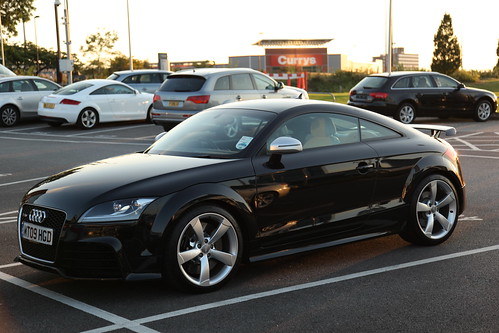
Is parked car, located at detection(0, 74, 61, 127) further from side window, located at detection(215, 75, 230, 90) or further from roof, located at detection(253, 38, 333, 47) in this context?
roof, located at detection(253, 38, 333, 47)

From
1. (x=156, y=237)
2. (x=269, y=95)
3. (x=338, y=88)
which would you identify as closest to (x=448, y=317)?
(x=156, y=237)

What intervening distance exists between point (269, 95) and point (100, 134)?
4.86m

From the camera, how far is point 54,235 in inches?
223

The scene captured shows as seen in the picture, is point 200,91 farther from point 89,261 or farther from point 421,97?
point 89,261

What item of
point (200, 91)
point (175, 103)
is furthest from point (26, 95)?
point (200, 91)

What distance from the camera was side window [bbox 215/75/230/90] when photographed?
20038 mm

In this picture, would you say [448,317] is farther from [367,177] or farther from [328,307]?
[367,177]

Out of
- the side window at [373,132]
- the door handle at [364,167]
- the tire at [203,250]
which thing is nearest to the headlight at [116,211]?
the tire at [203,250]

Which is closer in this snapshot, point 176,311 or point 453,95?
point 176,311

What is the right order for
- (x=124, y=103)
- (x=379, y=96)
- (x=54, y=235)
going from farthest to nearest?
(x=124, y=103), (x=379, y=96), (x=54, y=235)

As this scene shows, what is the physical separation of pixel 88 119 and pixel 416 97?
9.66 m

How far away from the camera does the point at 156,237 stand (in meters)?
5.56

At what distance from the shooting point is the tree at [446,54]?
5991cm

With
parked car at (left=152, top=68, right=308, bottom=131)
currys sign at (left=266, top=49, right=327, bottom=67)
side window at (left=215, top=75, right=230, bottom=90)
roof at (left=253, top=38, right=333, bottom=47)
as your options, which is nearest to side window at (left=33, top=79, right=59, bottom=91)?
parked car at (left=152, top=68, right=308, bottom=131)
